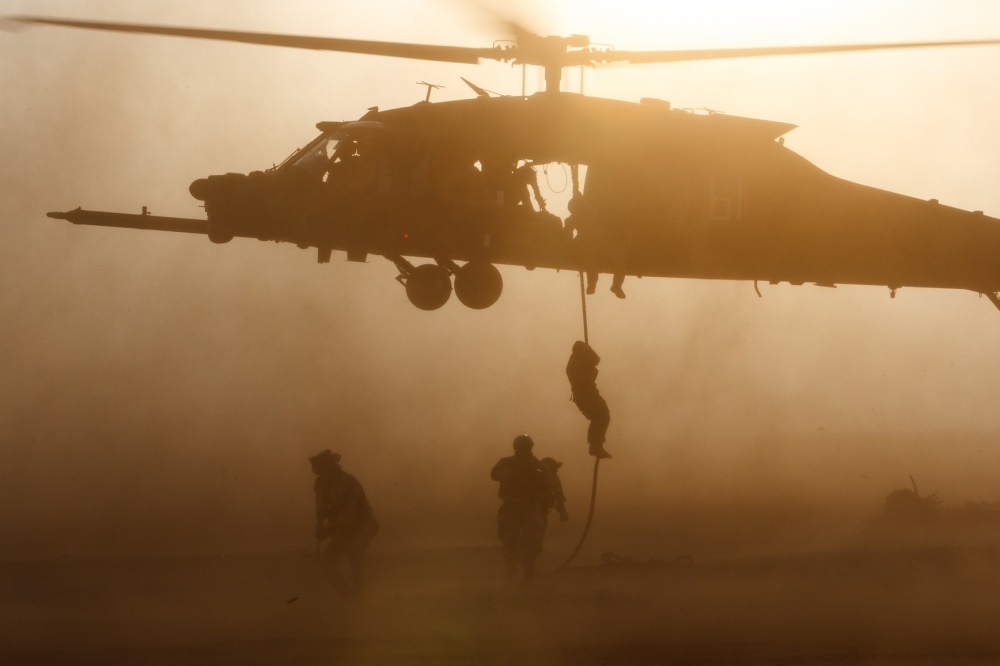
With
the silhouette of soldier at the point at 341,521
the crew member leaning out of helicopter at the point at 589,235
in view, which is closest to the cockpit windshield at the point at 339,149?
the crew member leaning out of helicopter at the point at 589,235

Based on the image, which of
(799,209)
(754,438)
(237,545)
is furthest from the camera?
(754,438)

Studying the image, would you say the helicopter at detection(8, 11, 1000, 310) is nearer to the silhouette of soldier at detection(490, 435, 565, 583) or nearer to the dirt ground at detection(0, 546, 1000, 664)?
the silhouette of soldier at detection(490, 435, 565, 583)

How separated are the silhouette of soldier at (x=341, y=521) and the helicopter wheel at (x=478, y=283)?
2.52 meters

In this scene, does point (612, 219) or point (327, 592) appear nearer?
point (612, 219)

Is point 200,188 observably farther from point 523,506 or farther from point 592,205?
point 523,506

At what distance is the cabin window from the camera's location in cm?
1216

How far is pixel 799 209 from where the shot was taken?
12422mm

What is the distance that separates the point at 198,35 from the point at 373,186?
1972 millimetres

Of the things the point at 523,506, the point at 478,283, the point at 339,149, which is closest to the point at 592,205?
the point at 478,283

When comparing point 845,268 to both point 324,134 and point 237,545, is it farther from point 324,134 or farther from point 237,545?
point 237,545

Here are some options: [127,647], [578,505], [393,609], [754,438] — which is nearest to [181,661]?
[127,647]

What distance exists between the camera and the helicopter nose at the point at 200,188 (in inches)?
430

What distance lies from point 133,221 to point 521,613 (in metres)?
4.85

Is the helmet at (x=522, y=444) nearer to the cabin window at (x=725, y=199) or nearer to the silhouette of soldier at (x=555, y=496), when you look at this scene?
the silhouette of soldier at (x=555, y=496)
